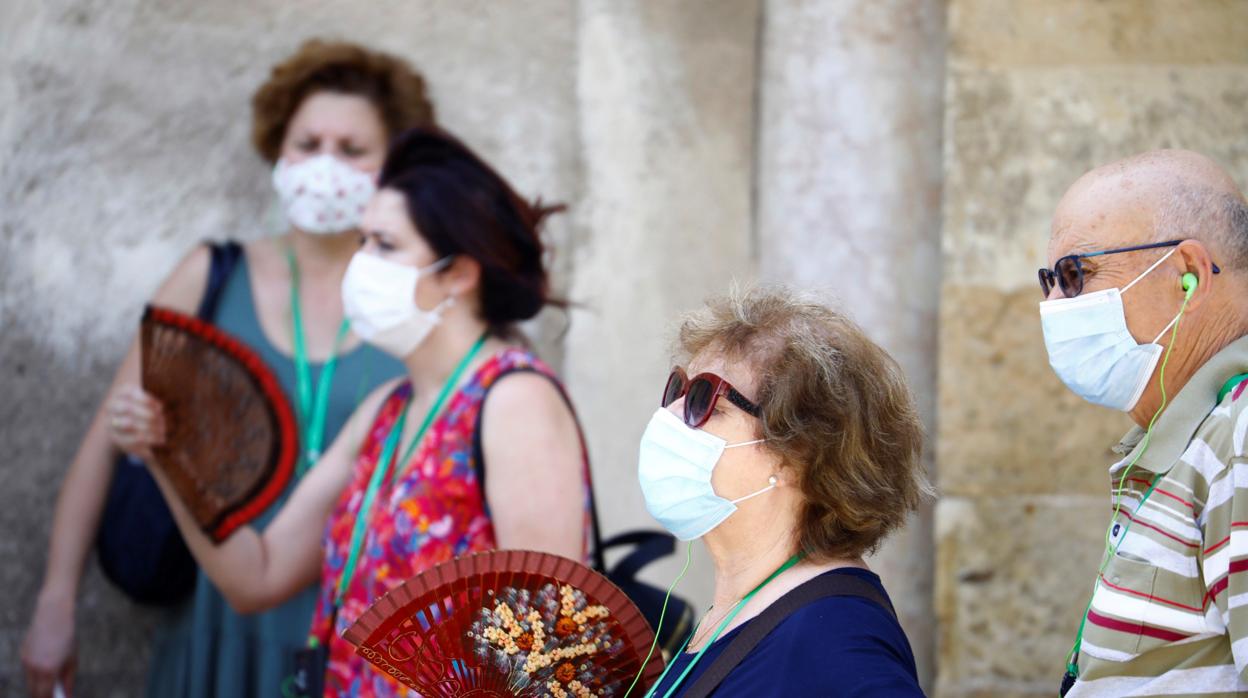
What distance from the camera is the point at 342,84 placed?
13.0 feet

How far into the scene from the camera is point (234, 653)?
11.9 feet

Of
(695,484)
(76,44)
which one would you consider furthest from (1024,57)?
(76,44)

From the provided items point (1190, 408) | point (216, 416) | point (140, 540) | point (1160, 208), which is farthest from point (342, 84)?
point (1190, 408)

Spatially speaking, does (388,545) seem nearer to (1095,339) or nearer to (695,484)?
(695,484)

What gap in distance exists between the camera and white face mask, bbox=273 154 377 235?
3.73 meters

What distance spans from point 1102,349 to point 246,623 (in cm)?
250

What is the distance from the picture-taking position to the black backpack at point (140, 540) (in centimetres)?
370

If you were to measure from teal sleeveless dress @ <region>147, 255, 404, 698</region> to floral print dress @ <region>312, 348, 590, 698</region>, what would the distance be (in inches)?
25.5

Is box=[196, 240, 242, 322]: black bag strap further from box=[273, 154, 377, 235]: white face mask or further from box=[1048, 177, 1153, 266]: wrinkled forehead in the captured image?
box=[1048, 177, 1153, 266]: wrinkled forehead

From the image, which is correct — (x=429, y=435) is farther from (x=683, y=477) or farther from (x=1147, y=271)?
(x=1147, y=271)

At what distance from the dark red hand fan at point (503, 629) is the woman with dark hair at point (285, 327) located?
1497mm

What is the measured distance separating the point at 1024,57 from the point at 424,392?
1.73m

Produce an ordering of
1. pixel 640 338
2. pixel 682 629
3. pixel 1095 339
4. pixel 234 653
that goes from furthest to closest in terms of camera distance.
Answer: pixel 640 338, pixel 234 653, pixel 682 629, pixel 1095 339

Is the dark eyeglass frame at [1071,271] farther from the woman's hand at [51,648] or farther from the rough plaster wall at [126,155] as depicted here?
the woman's hand at [51,648]
